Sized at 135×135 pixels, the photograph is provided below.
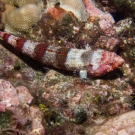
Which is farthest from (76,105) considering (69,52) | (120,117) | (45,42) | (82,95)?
(45,42)

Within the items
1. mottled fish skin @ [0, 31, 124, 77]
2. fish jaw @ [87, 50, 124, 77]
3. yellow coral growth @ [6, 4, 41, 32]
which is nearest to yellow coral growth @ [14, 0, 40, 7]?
yellow coral growth @ [6, 4, 41, 32]

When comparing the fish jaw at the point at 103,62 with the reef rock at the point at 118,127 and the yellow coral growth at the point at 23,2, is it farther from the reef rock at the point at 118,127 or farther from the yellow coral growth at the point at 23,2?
the yellow coral growth at the point at 23,2

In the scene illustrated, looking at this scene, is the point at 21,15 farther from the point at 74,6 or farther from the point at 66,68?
the point at 66,68

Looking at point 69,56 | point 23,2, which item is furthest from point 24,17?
point 69,56

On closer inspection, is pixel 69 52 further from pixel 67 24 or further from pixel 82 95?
pixel 82 95

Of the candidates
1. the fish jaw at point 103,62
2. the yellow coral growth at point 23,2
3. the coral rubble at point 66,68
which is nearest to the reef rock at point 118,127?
the coral rubble at point 66,68

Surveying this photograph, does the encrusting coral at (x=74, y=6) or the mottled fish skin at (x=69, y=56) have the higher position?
the encrusting coral at (x=74, y=6)
